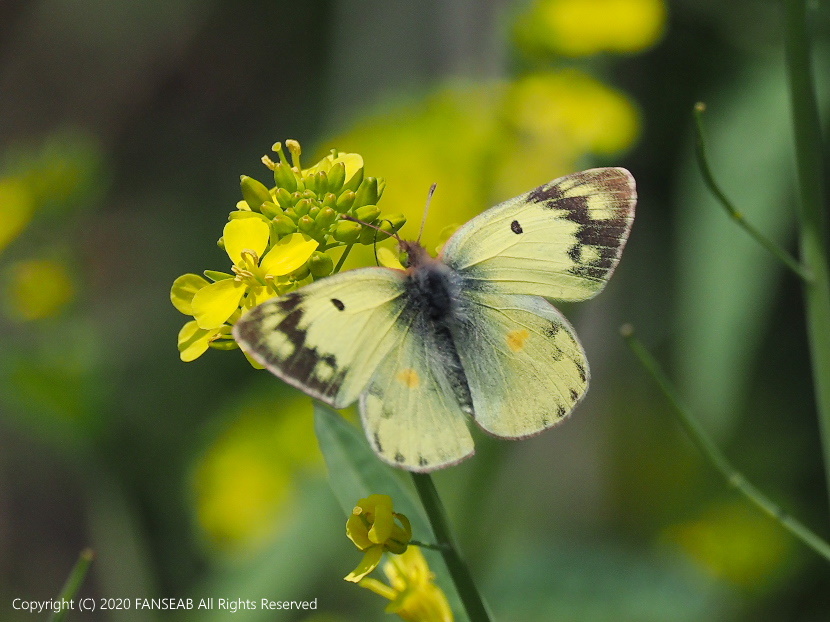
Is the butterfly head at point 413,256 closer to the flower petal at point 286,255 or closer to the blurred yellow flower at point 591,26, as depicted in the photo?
the flower petal at point 286,255

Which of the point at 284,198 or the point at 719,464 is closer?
the point at 284,198

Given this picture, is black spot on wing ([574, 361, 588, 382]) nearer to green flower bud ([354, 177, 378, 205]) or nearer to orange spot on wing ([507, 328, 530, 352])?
orange spot on wing ([507, 328, 530, 352])

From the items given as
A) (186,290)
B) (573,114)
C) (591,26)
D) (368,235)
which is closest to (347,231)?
(368,235)

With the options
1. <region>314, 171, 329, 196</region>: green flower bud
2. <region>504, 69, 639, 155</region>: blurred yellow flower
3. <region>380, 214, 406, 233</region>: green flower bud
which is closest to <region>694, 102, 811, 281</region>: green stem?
<region>380, 214, 406, 233</region>: green flower bud

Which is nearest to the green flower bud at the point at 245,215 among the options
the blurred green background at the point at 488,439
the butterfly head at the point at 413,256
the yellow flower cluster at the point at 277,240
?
the yellow flower cluster at the point at 277,240

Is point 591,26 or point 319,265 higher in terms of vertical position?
point 591,26

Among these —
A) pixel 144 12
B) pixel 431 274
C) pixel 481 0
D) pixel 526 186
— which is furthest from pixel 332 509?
pixel 144 12

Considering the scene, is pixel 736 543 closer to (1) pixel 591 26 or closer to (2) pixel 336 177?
(1) pixel 591 26
